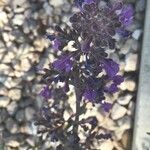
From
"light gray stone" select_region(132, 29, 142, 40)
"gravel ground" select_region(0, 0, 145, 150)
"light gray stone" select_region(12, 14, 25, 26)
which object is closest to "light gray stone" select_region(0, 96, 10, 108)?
"gravel ground" select_region(0, 0, 145, 150)

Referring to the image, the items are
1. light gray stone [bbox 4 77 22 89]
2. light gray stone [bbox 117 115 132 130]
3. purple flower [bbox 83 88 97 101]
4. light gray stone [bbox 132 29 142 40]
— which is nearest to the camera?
purple flower [bbox 83 88 97 101]

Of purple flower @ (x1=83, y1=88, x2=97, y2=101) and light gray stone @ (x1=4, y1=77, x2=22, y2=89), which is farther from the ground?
light gray stone @ (x1=4, y1=77, x2=22, y2=89)

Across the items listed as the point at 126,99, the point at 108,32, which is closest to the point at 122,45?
the point at 126,99

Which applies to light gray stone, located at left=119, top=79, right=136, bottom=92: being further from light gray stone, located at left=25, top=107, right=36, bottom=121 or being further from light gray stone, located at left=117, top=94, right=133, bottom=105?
light gray stone, located at left=25, top=107, right=36, bottom=121

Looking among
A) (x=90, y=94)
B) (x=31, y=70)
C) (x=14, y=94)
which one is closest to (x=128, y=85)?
(x=31, y=70)

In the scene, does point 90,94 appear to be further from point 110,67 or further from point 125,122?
point 125,122

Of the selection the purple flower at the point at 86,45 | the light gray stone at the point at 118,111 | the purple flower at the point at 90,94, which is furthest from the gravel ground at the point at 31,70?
the purple flower at the point at 86,45

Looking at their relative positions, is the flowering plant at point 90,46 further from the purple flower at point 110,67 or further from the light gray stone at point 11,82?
the light gray stone at point 11,82

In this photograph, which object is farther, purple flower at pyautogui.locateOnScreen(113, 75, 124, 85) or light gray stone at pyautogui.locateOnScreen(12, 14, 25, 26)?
light gray stone at pyautogui.locateOnScreen(12, 14, 25, 26)
